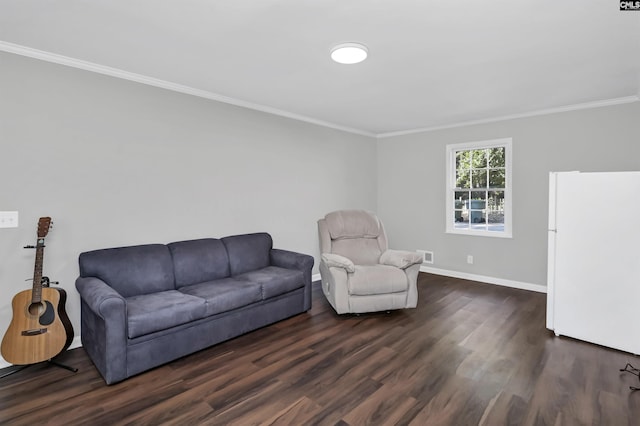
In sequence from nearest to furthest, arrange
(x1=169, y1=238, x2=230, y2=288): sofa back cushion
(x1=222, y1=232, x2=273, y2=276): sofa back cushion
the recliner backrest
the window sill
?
(x1=169, y1=238, x2=230, y2=288): sofa back cushion → (x1=222, y1=232, x2=273, y2=276): sofa back cushion → the recliner backrest → the window sill

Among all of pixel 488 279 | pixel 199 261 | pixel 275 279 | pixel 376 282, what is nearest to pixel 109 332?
Answer: pixel 199 261

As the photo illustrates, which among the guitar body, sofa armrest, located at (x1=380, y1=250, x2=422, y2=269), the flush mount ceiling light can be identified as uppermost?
the flush mount ceiling light

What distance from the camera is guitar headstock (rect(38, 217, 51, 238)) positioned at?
2.54 meters

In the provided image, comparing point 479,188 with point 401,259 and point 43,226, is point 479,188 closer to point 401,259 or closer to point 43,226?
point 401,259

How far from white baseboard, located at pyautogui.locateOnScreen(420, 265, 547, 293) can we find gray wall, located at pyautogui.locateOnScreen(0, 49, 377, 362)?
244 centimetres

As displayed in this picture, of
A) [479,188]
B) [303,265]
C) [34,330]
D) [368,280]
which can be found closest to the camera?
[34,330]

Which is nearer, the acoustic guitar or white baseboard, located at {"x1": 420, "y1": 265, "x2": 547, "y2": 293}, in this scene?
the acoustic guitar

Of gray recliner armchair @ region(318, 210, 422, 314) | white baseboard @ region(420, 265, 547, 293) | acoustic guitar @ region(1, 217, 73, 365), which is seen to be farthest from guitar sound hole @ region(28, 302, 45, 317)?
white baseboard @ region(420, 265, 547, 293)

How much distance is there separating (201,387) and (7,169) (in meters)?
2.20

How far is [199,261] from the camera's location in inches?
133

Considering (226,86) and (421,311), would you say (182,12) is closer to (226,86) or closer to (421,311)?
(226,86)

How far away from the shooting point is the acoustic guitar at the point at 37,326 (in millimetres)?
2367

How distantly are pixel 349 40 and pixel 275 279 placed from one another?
2248 millimetres

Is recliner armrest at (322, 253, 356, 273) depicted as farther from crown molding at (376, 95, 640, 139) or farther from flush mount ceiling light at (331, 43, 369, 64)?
crown molding at (376, 95, 640, 139)
